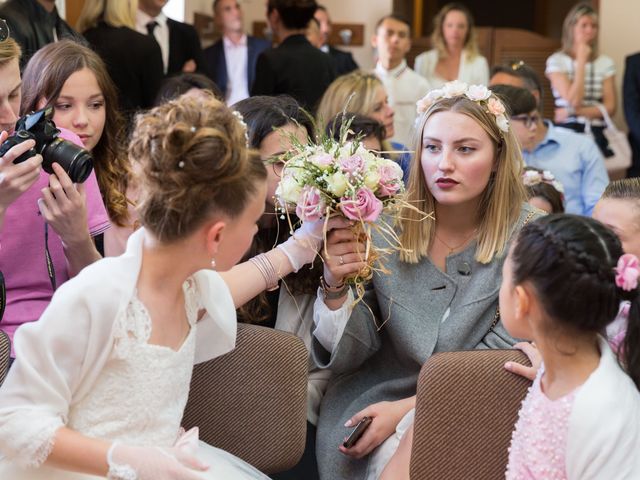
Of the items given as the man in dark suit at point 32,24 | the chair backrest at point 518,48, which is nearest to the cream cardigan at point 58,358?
the man in dark suit at point 32,24

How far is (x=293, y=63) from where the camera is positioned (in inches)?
191

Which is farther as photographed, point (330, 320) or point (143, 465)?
point (330, 320)

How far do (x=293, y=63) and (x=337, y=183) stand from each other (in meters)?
2.75

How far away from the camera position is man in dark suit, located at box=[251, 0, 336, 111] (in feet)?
15.9

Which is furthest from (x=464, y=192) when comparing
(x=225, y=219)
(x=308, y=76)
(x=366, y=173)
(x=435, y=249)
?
(x=308, y=76)

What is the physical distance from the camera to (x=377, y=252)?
7.91 ft

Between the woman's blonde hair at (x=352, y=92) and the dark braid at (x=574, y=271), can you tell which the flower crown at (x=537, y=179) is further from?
the dark braid at (x=574, y=271)

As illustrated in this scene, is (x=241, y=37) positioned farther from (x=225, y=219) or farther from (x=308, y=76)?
(x=225, y=219)

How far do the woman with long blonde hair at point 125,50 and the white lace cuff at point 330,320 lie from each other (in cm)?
194

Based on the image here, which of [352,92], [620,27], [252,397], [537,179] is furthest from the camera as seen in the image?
[620,27]

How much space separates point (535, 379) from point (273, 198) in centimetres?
87

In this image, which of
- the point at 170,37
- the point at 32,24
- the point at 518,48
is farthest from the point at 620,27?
the point at 32,24

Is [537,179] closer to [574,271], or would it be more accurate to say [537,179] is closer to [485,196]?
[485,196]

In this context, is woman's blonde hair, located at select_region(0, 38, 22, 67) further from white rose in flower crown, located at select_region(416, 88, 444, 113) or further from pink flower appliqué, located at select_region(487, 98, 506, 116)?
pink flower appliqué, located at select_region(487, 98, 506, 116)
